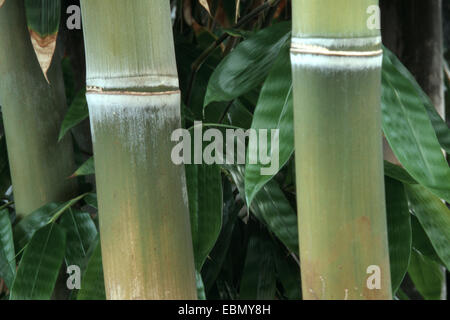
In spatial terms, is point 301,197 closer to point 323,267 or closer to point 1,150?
point 323,267

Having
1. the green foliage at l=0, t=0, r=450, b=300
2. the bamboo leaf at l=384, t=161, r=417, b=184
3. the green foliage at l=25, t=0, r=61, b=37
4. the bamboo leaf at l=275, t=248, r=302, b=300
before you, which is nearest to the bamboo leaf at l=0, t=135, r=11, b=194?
the green foliage at l=0, t=0, r=450, b=300

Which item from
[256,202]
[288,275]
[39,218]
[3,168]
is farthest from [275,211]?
[3,168]

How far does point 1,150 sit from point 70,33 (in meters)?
0.16

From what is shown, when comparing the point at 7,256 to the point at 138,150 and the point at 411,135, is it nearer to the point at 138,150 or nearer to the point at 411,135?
the point at 138,150

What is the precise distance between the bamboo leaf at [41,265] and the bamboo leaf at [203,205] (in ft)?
0.45

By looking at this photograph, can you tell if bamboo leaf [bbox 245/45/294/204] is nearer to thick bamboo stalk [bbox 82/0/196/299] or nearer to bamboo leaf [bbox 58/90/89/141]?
thick bamboo stalk [bbox 82/0/196/299]

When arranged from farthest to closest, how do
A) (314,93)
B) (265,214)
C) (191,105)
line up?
(191,105)
(265,214)
(314,93)

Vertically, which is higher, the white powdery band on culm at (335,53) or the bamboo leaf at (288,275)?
the white powdery band on culm at (335,53)

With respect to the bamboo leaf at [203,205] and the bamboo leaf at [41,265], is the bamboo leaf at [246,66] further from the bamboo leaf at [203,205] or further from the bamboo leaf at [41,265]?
the bamboo leaf at [41,265]

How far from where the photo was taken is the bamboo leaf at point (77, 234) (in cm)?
54

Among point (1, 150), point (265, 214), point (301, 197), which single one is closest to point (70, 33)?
point (1, 150)

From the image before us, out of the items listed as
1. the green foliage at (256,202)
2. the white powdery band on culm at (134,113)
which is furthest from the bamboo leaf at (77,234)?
the white powdery band on culm at (134,113)

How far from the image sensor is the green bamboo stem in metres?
0.53
